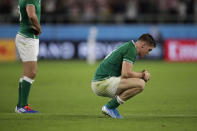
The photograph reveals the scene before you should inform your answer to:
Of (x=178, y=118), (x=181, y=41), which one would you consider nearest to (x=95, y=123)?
(x=178, y=118)

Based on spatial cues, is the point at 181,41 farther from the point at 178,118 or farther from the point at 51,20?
the point at 178,118

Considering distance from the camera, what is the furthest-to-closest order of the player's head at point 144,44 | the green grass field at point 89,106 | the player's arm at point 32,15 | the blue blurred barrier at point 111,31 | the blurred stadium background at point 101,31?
the blue blurred barrier at point 111,31 < the blurred stadium background at point 101,31 < the player's arm at point 32,15 < the player's head at point 144,44 < the green grass field at point 89,106

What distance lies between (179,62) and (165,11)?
2926mm

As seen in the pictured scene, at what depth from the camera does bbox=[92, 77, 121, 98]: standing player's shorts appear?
955 cm

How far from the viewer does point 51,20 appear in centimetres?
2917

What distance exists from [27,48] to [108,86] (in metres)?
1.96

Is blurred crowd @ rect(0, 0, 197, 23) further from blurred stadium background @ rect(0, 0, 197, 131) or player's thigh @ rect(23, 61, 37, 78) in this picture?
player's thigh @ rect(23, 61, 37, 78)

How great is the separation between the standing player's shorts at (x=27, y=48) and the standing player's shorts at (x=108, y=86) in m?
1.57

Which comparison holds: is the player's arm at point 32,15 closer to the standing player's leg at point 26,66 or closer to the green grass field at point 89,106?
the standing player's leg at point 26,66

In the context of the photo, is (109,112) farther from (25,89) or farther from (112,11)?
(112,11)

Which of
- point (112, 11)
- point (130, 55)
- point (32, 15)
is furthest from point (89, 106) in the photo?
point (112, 11)

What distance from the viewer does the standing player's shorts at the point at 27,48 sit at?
1050cm

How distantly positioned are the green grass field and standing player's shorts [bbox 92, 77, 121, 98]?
465 mm

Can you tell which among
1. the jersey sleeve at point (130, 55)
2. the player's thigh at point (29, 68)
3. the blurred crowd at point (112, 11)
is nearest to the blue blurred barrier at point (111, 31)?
the blurred crowd at point (112, 11)
